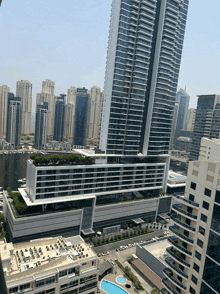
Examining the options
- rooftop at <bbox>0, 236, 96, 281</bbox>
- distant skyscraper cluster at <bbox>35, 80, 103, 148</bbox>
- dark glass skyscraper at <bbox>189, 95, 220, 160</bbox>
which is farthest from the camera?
distant skyscraper cluster at <bbox>35, 80, 103, 148</bbox>

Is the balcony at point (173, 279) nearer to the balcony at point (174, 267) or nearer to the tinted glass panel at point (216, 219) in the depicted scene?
the balcony at point (174, 267)

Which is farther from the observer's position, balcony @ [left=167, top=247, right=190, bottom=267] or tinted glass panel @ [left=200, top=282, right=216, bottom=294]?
balcony @ [left=167, top=247, right=190, bottom=267]

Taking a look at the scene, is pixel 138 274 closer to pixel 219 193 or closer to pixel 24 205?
pixel 24 205

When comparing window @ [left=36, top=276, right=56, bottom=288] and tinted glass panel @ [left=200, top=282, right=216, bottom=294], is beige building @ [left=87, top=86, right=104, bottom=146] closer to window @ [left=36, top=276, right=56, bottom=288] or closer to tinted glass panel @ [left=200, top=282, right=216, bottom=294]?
window @ [left=36, top=276, right=56, bottom=288]

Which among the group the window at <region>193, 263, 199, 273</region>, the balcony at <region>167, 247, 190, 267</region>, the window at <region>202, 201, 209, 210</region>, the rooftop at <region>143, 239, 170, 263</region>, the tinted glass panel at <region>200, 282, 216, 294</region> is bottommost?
the rooftop at <region>143, 239, 170, 263</region>

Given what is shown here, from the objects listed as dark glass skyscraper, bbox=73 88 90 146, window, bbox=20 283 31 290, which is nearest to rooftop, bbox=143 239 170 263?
window, bbox=20 283 31 290

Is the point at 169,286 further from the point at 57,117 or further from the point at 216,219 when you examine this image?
the point at 57,117

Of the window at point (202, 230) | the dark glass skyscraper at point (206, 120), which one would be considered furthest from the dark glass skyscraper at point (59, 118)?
the window at point (202, 230)
